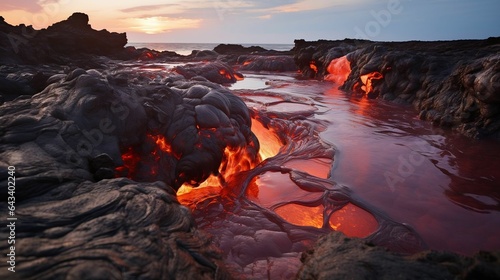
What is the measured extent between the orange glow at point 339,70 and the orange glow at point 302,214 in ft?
45.3

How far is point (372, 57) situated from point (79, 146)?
12522 mm

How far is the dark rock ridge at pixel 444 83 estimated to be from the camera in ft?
20.0

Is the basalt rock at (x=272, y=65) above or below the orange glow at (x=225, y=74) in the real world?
above

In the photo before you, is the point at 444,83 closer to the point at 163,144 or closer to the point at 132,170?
the point at 163,144

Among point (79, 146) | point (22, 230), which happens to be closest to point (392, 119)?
point (79, 146)

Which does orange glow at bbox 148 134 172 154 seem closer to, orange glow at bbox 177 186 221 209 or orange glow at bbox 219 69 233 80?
orange glow at bbox 177 186 221 209

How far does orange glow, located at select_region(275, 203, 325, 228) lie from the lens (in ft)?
11.1

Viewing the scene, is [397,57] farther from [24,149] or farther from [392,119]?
[24,149]

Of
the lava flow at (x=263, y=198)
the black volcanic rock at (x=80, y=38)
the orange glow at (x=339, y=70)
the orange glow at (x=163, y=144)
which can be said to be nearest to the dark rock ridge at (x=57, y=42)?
the black volcanic rock at (x=80, y=38)

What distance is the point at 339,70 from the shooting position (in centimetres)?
1686

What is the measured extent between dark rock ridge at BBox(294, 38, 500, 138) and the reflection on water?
56cm

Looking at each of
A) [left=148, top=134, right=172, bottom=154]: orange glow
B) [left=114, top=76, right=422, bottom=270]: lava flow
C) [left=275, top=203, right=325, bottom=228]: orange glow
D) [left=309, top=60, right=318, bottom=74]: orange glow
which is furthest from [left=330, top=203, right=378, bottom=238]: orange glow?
[left=309, top=60, right=318, bottom=74]: orange glow

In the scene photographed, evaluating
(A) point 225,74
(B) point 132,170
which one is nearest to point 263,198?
(B) point 132,170

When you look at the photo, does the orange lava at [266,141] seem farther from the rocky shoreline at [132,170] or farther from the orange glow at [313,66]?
the orange glow at [313,66]
